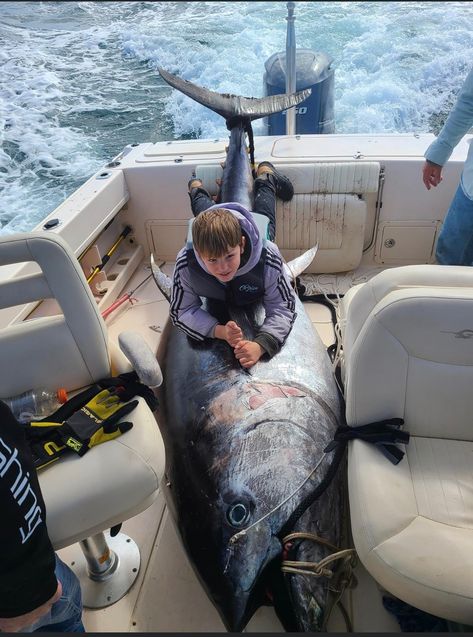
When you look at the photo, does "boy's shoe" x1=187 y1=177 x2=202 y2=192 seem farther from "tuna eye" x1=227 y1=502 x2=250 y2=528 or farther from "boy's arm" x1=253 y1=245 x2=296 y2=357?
"tuna eye" x1=227 y1=502 x2=250 y2=528

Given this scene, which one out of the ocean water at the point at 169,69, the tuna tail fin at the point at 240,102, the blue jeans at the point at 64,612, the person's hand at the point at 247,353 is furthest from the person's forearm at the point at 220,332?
the ocean water at the point at 169,69

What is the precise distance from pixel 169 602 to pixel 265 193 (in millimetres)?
2289

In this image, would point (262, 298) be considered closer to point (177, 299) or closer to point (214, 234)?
point (177, 299)

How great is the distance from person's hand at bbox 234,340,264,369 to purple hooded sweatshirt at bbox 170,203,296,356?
0.06m

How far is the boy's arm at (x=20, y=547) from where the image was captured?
1.06 m

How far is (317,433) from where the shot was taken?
178 cm

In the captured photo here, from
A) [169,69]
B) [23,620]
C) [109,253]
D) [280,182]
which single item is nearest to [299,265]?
[280,182]

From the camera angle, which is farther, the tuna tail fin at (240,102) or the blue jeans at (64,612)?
the tuna tail fin at (240,102)

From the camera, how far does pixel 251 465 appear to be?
162cm

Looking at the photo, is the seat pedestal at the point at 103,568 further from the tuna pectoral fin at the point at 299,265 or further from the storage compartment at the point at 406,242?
the storage compartment at the point at 406,242

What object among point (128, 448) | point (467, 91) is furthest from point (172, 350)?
point (467, 91)

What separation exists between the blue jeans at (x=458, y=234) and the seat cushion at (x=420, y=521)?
1.25 meters

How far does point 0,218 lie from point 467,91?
192 inches

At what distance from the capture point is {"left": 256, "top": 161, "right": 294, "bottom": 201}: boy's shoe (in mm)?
3102
